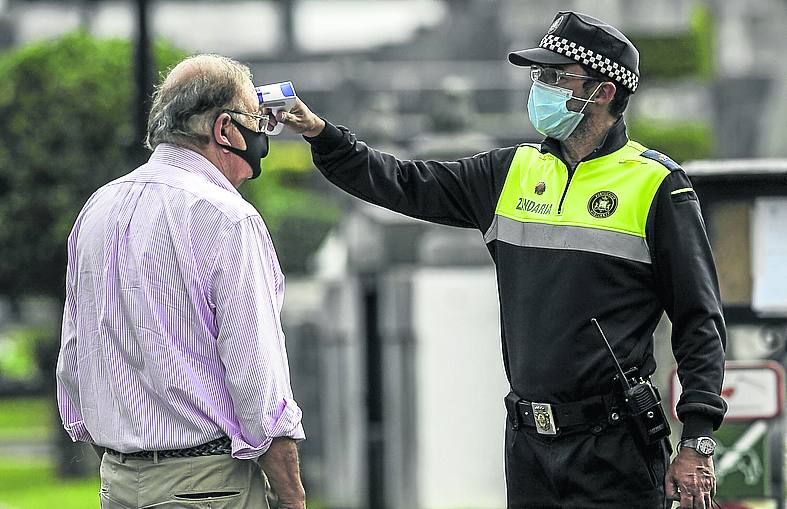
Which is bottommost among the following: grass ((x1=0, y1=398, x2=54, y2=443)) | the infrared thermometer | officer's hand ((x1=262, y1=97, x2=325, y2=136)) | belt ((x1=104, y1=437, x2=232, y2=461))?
grass ((x1=0, y1=398, x2=54, y2=443))

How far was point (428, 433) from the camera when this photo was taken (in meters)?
9.92

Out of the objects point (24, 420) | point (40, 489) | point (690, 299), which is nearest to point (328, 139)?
point (690, 299)

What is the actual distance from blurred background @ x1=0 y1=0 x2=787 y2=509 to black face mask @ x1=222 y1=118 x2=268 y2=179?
684 mm

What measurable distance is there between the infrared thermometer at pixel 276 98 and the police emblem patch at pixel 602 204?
0.91 m

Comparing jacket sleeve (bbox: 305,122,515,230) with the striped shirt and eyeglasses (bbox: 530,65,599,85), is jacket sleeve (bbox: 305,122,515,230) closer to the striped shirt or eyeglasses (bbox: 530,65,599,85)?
eyeglasses (bbox: 530,65,599,85)

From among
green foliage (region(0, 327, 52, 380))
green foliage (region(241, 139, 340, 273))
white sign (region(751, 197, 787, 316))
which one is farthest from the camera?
green foliage (region(0, 327, 52, 380))

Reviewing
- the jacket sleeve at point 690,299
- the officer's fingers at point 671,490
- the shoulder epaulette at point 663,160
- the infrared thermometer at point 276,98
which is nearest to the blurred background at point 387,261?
the infrared thermometer at point 276,98

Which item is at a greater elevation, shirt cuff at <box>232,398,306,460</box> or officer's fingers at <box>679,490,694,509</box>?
shirt cuff at <box>232,398,306,460</box>

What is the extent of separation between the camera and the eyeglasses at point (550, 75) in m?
4.21

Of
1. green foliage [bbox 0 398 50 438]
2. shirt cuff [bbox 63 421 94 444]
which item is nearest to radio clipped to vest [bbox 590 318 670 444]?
shirt cuff [bbox 63 421 94 444]

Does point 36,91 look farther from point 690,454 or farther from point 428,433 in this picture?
point 690,454

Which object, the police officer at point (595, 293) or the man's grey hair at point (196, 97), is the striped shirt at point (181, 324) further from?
the police officer at point (595, 293)

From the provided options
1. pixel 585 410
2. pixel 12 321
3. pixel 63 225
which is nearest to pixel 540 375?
pixel 585 410

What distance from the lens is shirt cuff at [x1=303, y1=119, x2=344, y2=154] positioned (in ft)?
14.4
